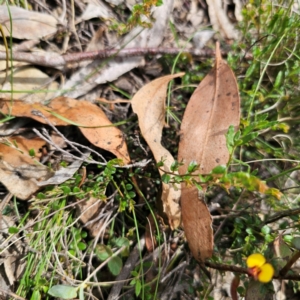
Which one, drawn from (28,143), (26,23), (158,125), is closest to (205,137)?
(158,125)

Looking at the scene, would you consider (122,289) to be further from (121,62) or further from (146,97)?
(121,62)

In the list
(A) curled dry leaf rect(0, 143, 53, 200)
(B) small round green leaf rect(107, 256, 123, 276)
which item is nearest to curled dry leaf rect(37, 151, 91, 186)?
(A) curled dry leaf rect(0, 143, 53, 200)

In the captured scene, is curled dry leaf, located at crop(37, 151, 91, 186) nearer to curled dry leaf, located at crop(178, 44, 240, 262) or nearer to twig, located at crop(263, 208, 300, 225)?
curled dry leaf, located at crop(178, 44, 240, 262)

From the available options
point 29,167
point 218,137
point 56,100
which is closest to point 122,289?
point 29,167

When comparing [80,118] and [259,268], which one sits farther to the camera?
[80,118]

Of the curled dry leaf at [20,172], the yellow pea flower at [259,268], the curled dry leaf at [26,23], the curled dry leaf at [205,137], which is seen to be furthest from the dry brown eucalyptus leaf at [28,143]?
the yellow pea flower at [259,268]

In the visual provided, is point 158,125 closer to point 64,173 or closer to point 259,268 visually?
point 64,173

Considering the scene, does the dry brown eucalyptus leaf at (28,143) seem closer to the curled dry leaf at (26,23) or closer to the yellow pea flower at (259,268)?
the curled dry leaf at (26,23)

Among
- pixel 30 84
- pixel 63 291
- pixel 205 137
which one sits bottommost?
pixel 63 291
